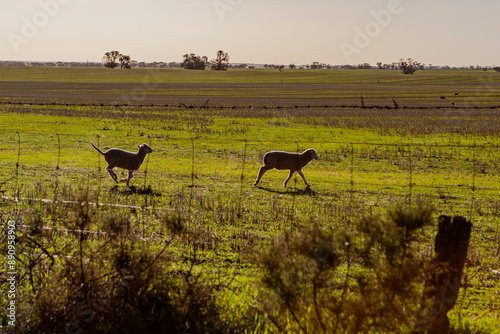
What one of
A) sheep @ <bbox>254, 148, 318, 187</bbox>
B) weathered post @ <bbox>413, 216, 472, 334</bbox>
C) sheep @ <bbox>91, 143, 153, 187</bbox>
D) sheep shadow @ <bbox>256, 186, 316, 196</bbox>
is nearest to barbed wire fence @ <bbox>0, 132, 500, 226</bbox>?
sheep shadow @ <bbox>256, 186, 316, 196</bbox>

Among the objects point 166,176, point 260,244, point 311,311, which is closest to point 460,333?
point 311,311

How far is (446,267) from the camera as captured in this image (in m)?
5.93

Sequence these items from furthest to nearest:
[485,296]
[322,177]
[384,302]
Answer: [322,177]
[485,296]
[384,302]

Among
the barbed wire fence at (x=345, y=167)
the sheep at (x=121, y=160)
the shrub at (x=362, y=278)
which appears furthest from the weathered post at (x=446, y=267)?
the sheep at (x=121, y=160)

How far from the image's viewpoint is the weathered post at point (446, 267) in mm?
5953

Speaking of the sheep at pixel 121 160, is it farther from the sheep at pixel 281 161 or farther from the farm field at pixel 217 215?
the sheep at pixel 281 161

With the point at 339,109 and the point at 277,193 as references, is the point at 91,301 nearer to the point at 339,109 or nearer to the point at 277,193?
the point at 277,193

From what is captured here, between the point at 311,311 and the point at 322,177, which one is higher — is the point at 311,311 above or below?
below

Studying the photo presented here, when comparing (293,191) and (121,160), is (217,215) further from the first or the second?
(121,160)

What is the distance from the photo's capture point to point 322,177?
871 inches

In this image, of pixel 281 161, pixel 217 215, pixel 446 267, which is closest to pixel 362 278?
pixel 446 267

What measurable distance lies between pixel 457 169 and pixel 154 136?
18.9 m

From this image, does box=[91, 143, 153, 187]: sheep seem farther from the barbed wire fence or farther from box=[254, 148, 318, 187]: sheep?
box=[254, 148, 318, 187]: sheep

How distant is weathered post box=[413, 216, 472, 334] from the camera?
5.95 meters
